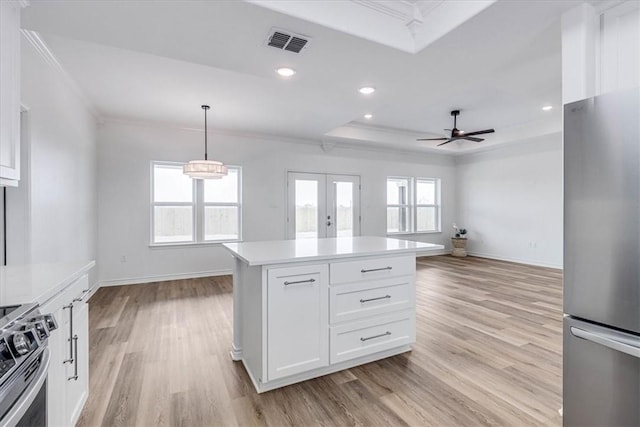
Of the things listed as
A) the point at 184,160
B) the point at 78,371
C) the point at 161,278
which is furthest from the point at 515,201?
the point at 78,371

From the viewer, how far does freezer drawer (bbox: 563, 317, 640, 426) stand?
1.25 m

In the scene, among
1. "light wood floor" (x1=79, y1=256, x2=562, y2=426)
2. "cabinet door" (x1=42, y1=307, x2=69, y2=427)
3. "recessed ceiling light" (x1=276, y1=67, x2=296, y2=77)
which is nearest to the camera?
"cabinet door" (x1=42, y1=307, x2=69, y2=427)

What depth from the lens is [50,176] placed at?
2.92m

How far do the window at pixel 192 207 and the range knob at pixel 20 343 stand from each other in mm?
4633

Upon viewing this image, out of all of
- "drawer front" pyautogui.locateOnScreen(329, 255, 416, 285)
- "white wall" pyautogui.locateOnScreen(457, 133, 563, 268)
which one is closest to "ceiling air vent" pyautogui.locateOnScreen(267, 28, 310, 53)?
"drawer front" pyautogui.locateOnScreen(329, 255, 416, 285)

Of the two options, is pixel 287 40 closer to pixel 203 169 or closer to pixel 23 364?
pixel 203 169

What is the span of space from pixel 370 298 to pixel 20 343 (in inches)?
77.1

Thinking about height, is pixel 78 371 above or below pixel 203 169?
below

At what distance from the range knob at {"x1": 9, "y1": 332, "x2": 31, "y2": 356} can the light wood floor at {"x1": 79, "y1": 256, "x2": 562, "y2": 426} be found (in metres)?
1.14

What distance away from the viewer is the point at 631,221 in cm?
126

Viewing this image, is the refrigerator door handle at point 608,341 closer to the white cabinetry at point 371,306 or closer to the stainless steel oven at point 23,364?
the white cabinetry at point 371,306

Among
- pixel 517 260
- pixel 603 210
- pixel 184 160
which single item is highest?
pixel 184 160

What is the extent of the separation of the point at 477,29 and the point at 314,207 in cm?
471

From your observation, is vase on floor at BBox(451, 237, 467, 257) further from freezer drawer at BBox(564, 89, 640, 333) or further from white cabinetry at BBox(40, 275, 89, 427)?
white cabinetry at BBox(40, 275, 89, 427)
